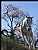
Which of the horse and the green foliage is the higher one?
the horse

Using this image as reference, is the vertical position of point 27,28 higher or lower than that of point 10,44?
higher

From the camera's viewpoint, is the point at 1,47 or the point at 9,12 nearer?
the point at 1,47

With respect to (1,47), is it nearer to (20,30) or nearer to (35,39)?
(20,30)

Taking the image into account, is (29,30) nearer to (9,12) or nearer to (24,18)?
(24,18)

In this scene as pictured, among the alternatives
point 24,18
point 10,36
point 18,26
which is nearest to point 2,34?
point 10,36

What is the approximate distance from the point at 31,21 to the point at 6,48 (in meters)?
0.48

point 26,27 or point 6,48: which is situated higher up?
point 26,27

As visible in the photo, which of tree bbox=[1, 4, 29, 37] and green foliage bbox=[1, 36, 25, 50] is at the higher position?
tree bbox=[1, 4, 29, 37]

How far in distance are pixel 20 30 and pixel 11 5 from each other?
35 centimetres

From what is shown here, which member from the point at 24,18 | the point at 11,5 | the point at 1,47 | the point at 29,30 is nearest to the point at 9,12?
the point at 11,5

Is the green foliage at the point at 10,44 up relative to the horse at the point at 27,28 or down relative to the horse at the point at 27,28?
down

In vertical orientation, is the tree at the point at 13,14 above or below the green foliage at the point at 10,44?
above

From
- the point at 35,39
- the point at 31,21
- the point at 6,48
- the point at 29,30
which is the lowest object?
the point at 6,48

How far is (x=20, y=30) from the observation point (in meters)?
1.75
